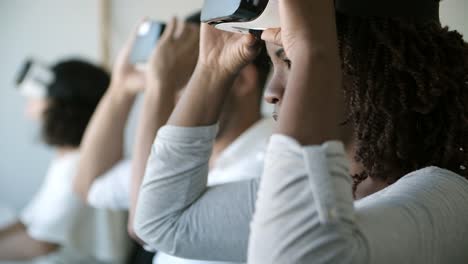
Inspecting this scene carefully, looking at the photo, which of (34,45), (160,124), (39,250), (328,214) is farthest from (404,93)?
(34,45)

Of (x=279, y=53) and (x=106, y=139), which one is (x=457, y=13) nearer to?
(x=279, y=53)

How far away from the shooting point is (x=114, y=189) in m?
1.31

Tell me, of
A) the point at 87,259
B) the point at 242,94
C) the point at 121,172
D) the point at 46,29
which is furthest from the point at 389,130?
the point at 46,29

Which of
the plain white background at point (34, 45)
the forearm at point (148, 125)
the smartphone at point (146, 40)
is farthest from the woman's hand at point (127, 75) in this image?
the plain white background at point (34, 45)

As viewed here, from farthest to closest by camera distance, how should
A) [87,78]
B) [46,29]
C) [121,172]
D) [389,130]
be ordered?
[46,29] → [87,78] → [121,172] → [389,130]

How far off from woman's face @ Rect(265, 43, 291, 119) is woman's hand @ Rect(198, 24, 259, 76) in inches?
2.6

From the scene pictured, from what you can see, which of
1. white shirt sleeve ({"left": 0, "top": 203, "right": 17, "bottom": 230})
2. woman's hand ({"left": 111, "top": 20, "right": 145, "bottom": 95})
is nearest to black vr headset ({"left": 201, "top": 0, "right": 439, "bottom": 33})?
woman's hand ({"left": 111, "top": 20, "right": 145, "bottom": 95})

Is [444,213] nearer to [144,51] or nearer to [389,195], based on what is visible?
[389,195]

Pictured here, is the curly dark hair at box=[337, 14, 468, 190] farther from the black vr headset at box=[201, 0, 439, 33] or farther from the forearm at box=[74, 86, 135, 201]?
the forearm at box=[74, 86, 135, 201]

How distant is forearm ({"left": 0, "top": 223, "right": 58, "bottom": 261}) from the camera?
1.58 metres

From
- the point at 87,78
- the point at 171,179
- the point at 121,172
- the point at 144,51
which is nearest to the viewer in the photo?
the point at 171,179

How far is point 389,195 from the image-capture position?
0.56m

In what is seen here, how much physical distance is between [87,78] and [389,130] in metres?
1.23

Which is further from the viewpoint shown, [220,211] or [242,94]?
[242,94]
